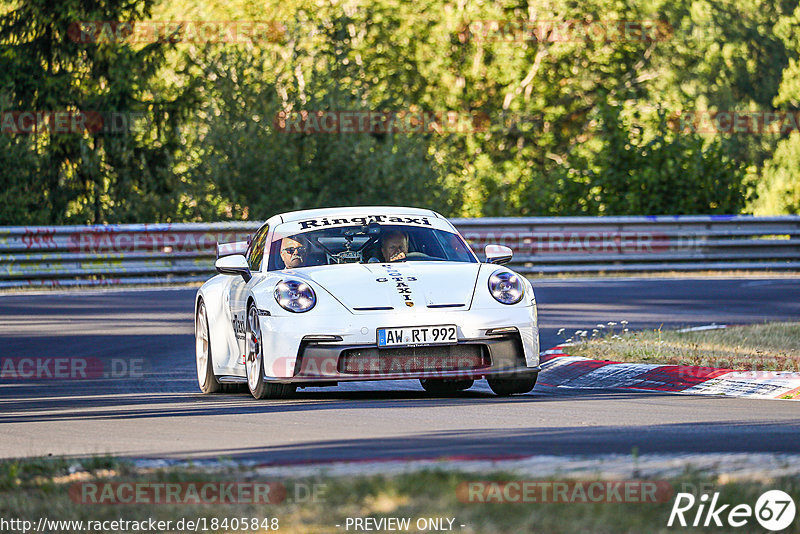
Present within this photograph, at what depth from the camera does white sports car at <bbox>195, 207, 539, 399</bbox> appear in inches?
382

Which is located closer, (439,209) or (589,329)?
(589,329)

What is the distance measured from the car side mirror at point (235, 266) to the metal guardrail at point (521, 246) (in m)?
12.3

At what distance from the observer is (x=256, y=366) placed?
10195 millimetres

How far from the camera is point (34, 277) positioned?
2269cm

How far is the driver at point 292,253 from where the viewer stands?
35.1 feet

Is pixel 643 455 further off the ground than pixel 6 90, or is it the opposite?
pixel 6 90

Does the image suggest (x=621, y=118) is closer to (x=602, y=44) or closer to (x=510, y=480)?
(x=602, y=44)

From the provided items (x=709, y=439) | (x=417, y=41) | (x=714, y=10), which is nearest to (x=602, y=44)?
(x=417, y=41)

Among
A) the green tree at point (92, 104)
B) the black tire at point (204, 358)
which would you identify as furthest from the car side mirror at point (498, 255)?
the green tree at point (92, 104)

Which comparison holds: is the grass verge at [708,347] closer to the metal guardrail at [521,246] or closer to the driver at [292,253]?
the driver at [292,253]

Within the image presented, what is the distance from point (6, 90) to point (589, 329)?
2012 cm

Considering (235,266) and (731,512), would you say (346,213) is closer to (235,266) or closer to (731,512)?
(235,266)

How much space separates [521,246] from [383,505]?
2024 centimetres

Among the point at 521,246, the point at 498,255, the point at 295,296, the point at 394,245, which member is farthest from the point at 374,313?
the point at 521,246
